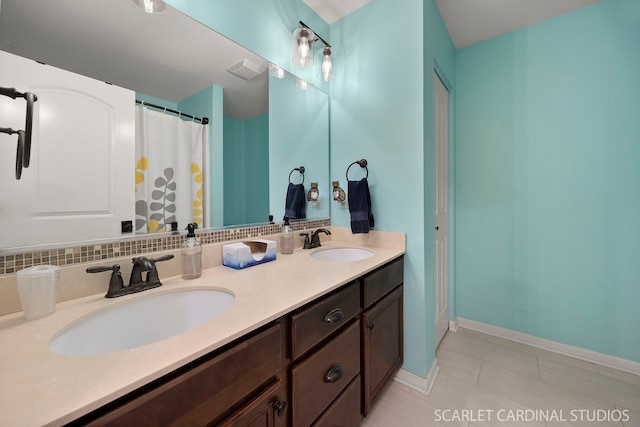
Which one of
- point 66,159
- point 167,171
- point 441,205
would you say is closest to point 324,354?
point 167,171

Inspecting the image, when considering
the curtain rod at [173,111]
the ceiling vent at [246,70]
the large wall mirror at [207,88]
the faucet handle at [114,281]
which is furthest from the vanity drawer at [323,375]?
the ceiling vent at [246,70]

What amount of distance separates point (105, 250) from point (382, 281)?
3.80 ft

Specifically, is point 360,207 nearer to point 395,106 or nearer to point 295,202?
point 295,202

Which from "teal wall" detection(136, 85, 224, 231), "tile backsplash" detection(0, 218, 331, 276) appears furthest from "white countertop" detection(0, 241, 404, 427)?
"teal wall" detection(136, 85, 224, 231)

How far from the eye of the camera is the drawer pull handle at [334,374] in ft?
2.88

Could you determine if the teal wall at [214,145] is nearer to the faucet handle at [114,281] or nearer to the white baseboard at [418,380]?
the faucet handle at [114,281]

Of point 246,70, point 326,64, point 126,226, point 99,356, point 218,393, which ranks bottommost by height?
point 218,393

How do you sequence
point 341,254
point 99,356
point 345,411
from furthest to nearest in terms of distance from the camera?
point 341,254, point 345,411, point 99,356

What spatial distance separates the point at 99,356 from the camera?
0.48 metres

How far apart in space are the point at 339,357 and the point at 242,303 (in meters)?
0.49

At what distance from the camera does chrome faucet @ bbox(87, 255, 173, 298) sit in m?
0.78

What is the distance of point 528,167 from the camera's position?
Result: 6.15 ft

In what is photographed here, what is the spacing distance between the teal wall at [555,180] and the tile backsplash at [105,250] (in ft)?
6.64

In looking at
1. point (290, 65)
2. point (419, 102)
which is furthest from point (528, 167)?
point (290, 65)
